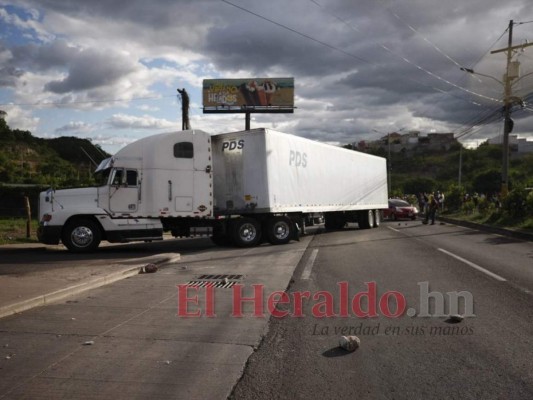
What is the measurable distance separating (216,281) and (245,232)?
6.90 meters

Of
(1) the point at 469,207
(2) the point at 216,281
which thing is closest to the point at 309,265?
(2) the point at 216,281

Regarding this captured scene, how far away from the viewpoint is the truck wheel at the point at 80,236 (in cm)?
1430

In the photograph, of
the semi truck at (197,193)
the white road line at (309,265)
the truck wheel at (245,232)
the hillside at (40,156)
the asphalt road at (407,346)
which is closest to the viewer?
the asphalt road at (407,346)

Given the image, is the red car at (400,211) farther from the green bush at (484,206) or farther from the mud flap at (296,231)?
the mud flap at (296,231)

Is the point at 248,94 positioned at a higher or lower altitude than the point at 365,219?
higher

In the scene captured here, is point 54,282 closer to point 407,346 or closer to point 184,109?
point 407,346

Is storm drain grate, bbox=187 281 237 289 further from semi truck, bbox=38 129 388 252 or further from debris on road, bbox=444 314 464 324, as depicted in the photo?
semi truck, bbox=38 129 388 252

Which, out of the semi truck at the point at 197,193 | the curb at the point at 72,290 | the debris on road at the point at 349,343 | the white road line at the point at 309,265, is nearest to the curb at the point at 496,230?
the semi truck at the point at 197,193

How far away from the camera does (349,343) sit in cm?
524

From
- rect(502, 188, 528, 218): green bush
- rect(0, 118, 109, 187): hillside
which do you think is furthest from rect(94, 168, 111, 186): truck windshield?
rect(0, 118, 109, 187): hillside

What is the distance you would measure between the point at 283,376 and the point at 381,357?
1.09 m

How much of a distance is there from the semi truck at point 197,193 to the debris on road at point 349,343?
409 inches

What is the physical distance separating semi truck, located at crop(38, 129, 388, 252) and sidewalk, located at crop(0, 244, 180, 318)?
113 inches

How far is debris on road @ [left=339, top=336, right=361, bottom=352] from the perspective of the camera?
A: 524 cm
